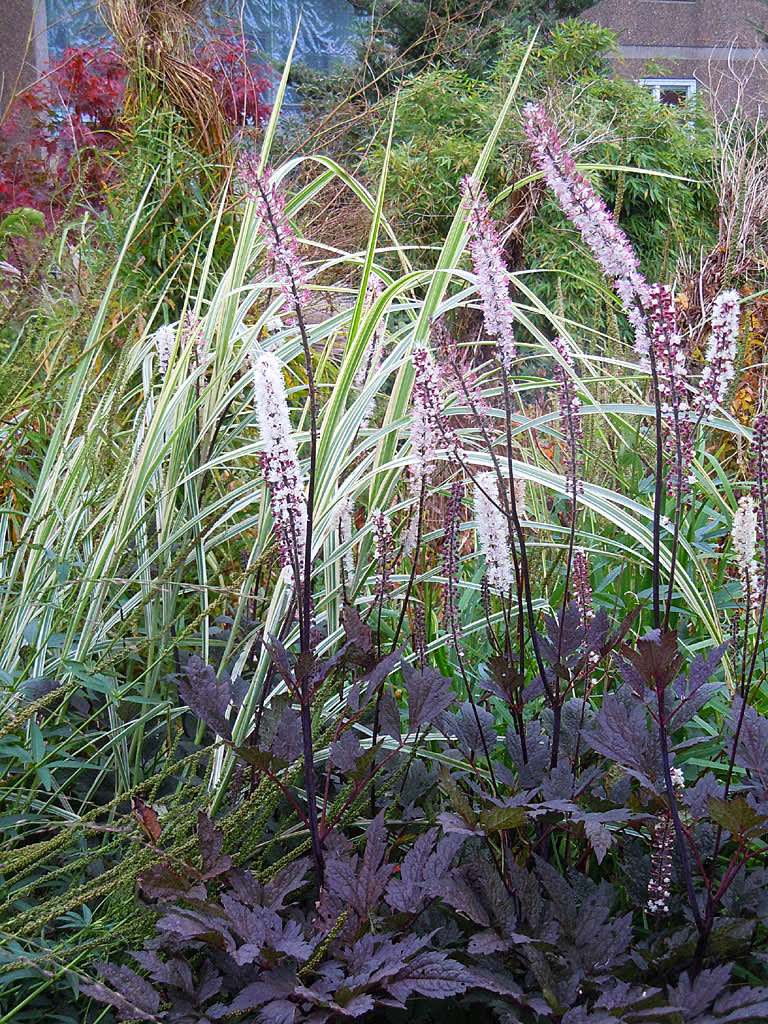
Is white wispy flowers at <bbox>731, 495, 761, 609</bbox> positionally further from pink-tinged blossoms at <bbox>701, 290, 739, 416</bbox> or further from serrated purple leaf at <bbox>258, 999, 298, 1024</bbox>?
serrated purple leaf at <bbox>258, 999, 298, 1024</bbox>

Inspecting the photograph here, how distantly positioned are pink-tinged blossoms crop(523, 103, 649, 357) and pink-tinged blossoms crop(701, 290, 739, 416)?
11cm

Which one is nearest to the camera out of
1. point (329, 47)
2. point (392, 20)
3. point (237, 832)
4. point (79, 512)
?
point (237, 832)

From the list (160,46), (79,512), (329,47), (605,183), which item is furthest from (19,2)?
(79,512)

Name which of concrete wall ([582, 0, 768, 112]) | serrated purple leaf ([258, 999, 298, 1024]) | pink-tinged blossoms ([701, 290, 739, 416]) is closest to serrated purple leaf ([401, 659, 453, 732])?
serrated purple leaf ([258, 999, 298, 1024])

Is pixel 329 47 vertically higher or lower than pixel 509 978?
higher

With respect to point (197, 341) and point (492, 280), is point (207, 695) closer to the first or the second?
point (492, 280)

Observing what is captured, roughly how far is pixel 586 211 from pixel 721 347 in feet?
0.83

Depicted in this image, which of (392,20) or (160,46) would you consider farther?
(392,20)

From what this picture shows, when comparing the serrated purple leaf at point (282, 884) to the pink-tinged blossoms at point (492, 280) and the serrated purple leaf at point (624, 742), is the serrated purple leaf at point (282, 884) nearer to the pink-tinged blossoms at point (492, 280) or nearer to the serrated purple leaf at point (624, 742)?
the serrated purple leaf at point (624, 742)

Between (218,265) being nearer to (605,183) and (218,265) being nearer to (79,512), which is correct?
(79,512)

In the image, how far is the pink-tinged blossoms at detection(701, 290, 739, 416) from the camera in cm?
110

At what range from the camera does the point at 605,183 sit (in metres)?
7.74

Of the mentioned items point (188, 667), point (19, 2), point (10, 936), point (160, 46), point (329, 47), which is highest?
point (329, 47)

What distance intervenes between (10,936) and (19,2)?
42.7 feet
